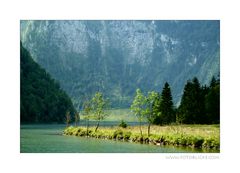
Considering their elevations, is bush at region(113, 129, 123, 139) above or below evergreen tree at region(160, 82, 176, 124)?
below

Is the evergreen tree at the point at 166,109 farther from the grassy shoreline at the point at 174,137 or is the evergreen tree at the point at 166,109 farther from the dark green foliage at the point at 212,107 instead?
the grassy shoreline at the point at 174,137

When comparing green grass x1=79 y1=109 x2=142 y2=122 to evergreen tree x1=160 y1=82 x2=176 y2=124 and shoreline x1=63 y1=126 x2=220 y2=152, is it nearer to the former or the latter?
evergreen tree x1=160 y1=82 x2=176 y2=124

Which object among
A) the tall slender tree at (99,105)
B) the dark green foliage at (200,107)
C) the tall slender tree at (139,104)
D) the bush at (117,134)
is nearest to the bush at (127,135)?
the bush at (117,134)

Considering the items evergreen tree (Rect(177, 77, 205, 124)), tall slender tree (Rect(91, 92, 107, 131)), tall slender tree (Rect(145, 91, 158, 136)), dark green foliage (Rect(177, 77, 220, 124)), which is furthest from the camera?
evergreen tree (Rect(177, 77, 205, 124))

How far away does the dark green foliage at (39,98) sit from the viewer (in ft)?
286

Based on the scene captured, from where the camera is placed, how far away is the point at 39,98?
95.4 metres

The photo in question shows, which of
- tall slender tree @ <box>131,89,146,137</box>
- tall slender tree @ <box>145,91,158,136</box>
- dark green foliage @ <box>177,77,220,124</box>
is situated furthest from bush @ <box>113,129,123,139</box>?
dark green foliage @ <box>177,77,220,124</box>

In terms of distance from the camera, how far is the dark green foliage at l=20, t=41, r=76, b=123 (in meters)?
87.2
